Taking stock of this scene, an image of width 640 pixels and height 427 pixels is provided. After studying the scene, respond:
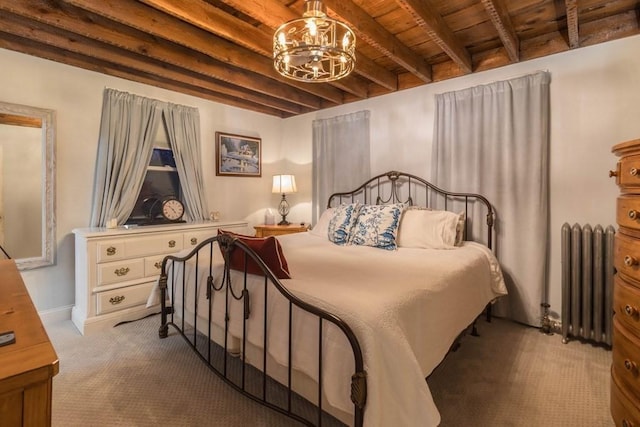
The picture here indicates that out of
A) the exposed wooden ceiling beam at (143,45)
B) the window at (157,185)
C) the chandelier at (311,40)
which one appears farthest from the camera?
the window at (157,185)

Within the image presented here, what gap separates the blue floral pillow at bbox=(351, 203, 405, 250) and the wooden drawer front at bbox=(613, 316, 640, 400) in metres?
1.46

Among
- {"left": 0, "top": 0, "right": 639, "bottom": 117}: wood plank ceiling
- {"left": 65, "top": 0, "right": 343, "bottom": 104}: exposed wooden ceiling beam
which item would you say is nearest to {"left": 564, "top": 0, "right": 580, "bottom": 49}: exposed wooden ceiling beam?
{"left": 0, "top": 0, "right": 639, "bottom": 117}: wood plank ceiling

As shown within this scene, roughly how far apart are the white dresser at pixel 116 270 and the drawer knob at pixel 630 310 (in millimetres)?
3308

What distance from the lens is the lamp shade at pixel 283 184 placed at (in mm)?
4242

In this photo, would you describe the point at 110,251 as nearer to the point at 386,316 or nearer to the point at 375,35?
the point at 386,316

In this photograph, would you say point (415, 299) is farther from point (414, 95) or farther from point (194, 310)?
point (414, 95)

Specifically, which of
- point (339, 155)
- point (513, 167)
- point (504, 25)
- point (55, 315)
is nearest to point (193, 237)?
point (55, 315)

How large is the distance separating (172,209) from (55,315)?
1.39 m

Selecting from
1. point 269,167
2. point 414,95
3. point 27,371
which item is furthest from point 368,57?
point 27,371

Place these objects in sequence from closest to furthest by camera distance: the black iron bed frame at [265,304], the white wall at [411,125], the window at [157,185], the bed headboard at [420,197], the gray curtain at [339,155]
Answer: the black iron bed frame at [265,304], the white wall at [411,125], the bed headboard at [420,197], the window at [157,185], the gray curtain at [339,155]

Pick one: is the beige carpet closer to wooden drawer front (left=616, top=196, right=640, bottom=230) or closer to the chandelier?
wooden drawer front (left=616, top=196, right=640, bottom=230)

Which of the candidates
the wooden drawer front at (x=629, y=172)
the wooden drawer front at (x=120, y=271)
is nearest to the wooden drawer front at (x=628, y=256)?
the wooden drawer front at (x=629, y=172)

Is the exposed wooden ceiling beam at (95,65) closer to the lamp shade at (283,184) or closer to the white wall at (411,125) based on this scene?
the white wall at (411,125)

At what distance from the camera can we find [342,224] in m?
3.05
